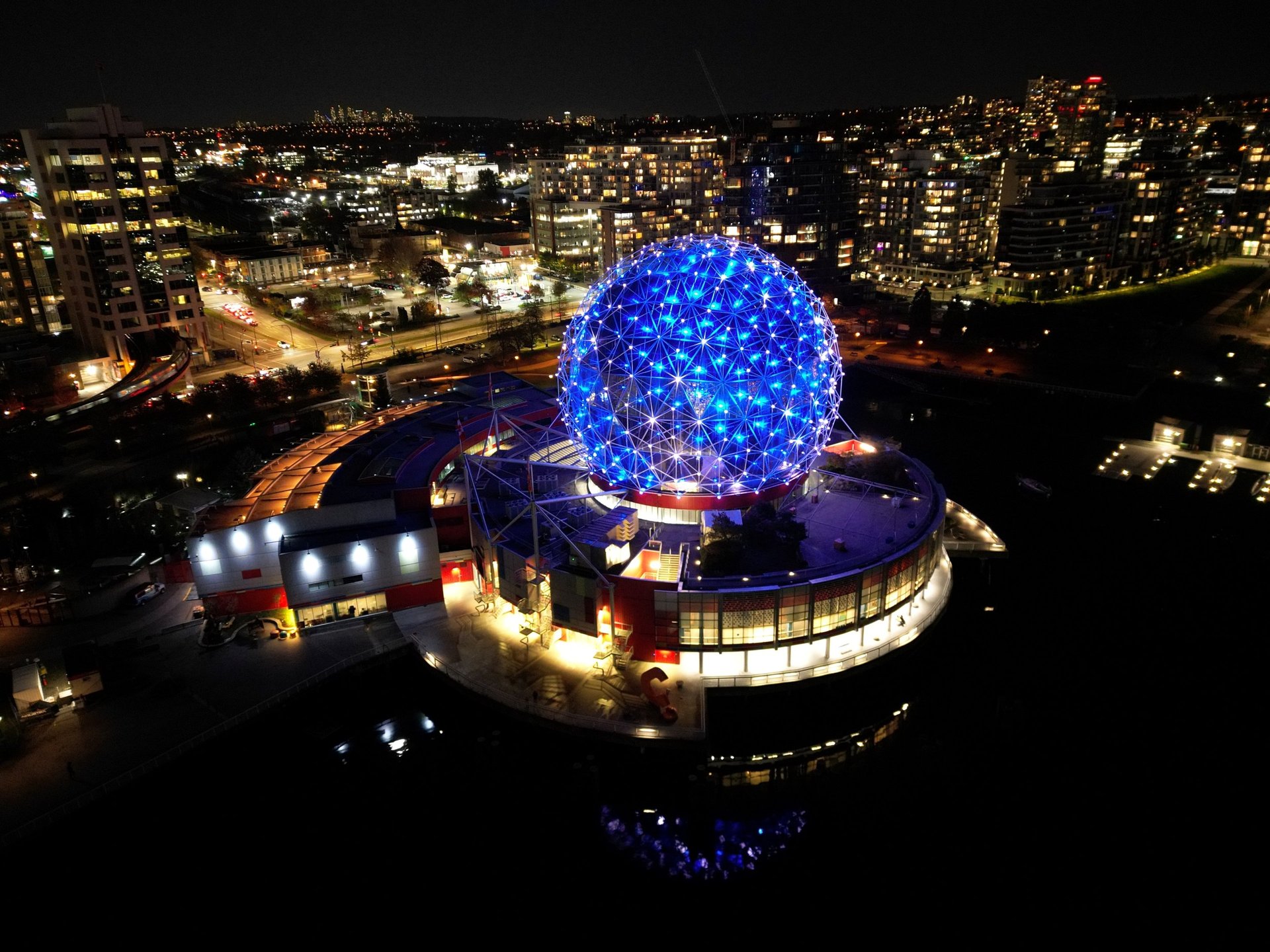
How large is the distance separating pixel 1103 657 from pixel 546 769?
2114 cm

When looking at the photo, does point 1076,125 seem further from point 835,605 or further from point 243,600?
point 243,600

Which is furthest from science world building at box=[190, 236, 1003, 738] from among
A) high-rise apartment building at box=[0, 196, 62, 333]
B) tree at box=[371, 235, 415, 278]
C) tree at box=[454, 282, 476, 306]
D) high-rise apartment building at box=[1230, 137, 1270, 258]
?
high-rise apartment building at box=[1230, 137, 1270, 258]

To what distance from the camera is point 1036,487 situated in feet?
140

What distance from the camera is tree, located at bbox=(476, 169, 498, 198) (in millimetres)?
143500

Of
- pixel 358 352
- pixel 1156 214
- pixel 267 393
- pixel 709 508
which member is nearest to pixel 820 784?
pixel 709 508

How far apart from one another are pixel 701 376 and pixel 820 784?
14865 mm

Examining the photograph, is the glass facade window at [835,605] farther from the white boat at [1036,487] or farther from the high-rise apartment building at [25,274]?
the high-rise apartment building at [25,274]

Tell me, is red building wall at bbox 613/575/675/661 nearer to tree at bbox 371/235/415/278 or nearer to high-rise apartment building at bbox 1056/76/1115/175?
tree at bbox 371/235/415/278

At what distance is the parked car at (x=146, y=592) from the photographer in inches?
1266

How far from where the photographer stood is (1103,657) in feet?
97.6

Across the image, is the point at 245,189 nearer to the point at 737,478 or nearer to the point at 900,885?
the point at 737,478

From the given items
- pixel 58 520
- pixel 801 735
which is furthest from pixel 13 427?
pixel 801 735

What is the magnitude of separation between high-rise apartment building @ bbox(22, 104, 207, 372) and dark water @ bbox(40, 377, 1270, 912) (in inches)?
1963

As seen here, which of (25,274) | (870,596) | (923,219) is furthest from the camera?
(923,219)
